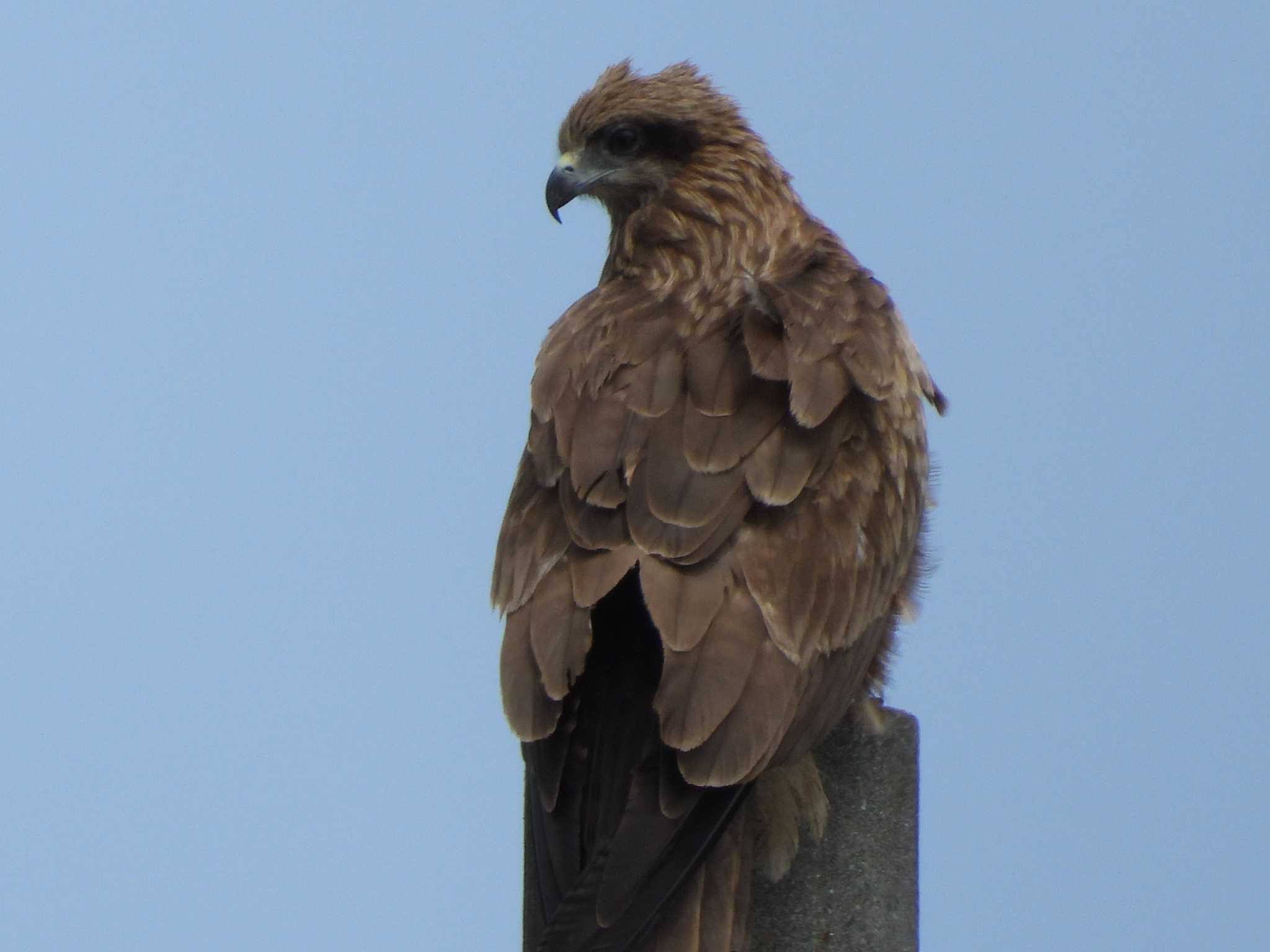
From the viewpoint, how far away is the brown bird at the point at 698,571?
4.47m

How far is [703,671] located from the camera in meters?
4.52

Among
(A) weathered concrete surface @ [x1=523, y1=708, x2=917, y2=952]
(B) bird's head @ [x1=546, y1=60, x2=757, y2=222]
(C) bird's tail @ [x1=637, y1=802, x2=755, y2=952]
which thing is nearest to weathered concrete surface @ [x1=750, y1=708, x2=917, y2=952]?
(A) weathered concrete surface @ [x1=523, y1=708, x2=917, y2=952]

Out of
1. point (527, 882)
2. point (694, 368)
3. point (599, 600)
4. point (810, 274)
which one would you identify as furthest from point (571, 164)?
point (527, 882)

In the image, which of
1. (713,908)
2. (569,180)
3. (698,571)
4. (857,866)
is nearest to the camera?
(713,908)

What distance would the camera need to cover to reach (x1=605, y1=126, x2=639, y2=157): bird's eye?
6695 mm

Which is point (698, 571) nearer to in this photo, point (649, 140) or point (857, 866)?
point (857, 866)

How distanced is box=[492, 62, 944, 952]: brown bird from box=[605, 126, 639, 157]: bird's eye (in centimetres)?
58

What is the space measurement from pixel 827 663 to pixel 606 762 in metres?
0.62

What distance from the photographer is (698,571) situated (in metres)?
4.74

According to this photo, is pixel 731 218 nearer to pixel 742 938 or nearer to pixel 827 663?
pixel 827 663

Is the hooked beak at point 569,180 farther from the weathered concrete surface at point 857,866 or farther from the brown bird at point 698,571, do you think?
the weathered concrete surface at point 857,866

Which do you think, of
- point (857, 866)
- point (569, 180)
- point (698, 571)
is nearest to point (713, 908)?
point (857, 866)

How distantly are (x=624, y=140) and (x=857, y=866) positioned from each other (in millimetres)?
2761

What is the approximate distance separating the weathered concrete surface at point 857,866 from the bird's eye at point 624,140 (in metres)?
2.41
